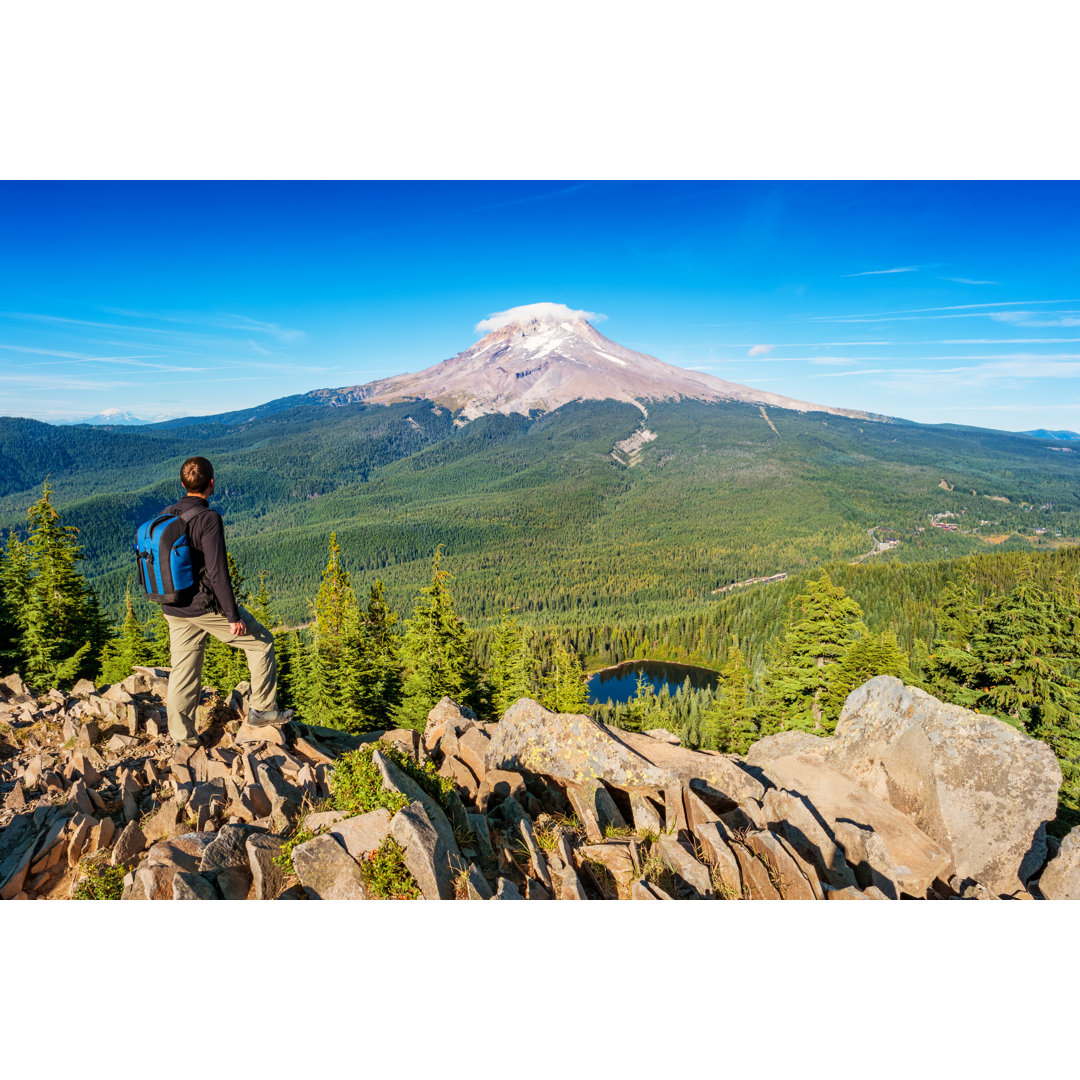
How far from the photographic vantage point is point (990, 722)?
24.6 feet

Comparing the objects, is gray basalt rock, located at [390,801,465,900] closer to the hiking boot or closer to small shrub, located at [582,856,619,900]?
small shrub, located at [582,856,619,900]

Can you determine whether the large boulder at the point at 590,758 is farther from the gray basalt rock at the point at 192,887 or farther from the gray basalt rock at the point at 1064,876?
the gray basalt rock at the point at 192,887

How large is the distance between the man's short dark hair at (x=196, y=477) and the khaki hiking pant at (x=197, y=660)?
1.44m

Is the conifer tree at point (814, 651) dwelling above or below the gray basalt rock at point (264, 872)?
below

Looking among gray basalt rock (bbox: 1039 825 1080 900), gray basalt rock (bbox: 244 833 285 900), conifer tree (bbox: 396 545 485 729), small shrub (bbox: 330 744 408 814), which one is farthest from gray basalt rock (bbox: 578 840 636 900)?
conifer tree (bbox: 396 545 485 729)

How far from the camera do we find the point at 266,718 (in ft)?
24.0

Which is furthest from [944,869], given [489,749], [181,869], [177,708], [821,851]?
[177,708]

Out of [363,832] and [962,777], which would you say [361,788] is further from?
[962,777]

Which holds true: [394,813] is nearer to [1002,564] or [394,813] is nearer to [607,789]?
[607,789]

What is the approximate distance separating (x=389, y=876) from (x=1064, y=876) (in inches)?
259

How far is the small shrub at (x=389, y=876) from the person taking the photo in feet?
12.8

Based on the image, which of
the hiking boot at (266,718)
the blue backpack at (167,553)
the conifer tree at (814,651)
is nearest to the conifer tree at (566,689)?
the conifer tree at (814,651)

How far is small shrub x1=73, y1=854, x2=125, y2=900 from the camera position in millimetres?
4414

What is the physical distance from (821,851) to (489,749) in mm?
4098
